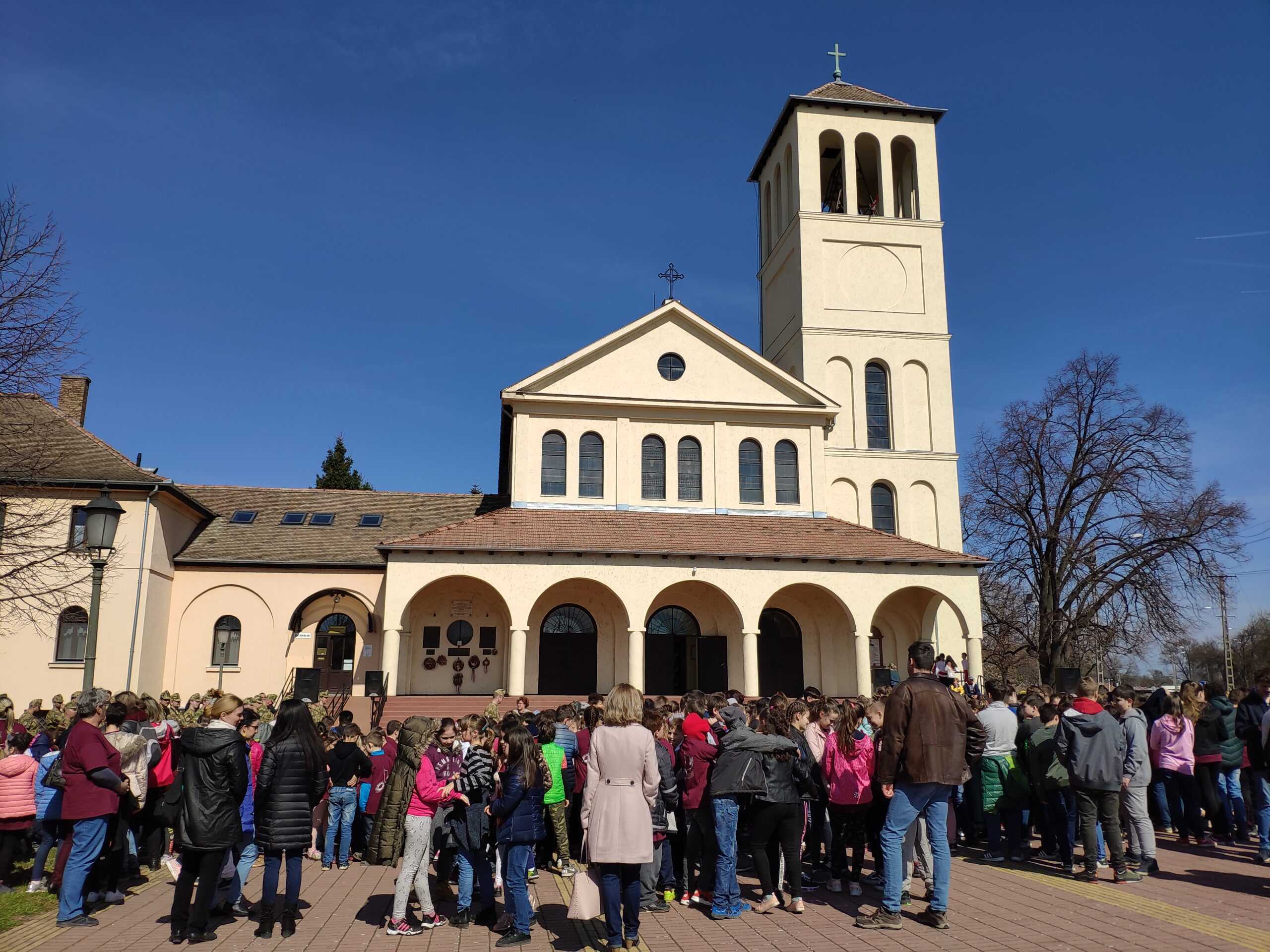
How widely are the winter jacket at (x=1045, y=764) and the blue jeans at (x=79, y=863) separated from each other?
28.8 feet

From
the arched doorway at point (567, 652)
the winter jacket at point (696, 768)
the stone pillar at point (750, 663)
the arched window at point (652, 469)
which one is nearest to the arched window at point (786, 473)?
the arched window at point (652, 469)

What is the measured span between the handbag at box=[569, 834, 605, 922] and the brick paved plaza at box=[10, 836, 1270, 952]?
2.02 feet

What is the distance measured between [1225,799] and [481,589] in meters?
17.7

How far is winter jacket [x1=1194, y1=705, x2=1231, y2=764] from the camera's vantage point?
1030cm

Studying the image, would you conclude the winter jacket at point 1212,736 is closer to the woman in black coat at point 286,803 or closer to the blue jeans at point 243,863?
the woman in black coat at point 286,803

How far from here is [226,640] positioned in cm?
2456

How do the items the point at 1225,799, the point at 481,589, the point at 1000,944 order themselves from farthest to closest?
1. the point at 481,589
2. the point at 1225,799
3. the point at 1000,944

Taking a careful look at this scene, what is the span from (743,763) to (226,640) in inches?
825

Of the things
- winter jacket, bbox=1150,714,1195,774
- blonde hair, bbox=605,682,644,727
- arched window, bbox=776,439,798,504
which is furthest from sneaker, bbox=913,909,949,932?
arched window, bbox=776,439,798,504

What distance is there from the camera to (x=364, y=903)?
8.34 m

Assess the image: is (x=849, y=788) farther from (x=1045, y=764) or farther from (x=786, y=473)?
(x=786, y=473)

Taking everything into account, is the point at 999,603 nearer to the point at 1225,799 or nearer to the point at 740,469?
the point at 740,469

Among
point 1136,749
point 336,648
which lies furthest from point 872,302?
point 1136,749

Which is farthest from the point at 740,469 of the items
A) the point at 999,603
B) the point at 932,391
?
the point at 999,603
